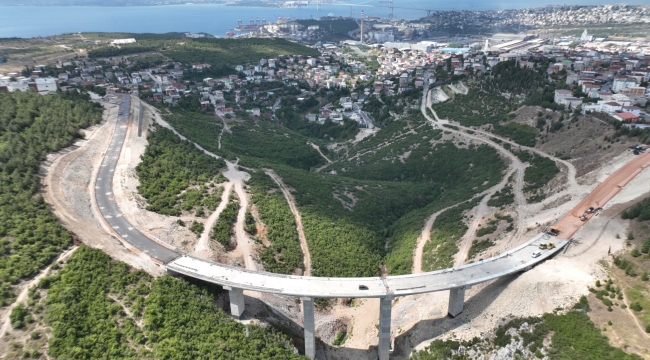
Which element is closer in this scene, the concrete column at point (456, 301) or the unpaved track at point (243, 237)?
the concrete column at point (456, 301)

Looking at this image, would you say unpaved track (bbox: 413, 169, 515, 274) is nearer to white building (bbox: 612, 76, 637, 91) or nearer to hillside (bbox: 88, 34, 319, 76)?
white building (bbox: 612, 76, 637, 91)

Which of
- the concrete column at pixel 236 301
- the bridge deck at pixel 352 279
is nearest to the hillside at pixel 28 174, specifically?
the bridge deck at pixel 352 279

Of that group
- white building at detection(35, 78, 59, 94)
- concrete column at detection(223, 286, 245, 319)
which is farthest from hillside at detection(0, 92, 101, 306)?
white building at detection(35, 78, 59, 94)

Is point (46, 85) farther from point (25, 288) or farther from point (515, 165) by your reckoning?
point (515, 165)

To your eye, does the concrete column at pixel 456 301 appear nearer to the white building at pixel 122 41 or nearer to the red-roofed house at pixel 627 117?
the red-roofed house at pixel 627 117

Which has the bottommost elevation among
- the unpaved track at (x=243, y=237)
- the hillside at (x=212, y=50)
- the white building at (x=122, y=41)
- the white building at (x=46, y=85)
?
the unpaved track at (x=243, y=237)

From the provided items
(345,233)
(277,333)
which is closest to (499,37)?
(345,233)
